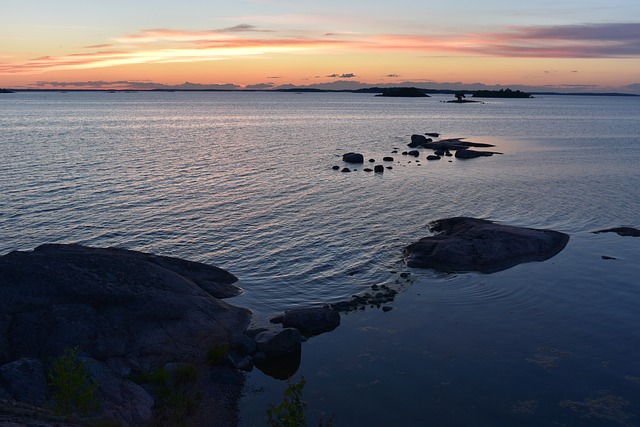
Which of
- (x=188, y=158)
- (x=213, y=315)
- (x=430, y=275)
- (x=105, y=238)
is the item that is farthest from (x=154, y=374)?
(x=188, y=158)

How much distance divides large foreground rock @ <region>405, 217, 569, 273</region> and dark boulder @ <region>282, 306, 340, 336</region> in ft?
34.4

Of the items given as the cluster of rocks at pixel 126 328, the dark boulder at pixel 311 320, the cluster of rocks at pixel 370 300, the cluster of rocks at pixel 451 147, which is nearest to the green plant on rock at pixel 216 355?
the cluster of rocks at pixel 126 328

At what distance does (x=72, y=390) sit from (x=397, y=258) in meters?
24.0

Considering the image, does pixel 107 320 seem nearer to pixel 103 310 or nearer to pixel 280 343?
pixel 103 310

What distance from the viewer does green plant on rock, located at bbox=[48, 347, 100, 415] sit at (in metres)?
16.7

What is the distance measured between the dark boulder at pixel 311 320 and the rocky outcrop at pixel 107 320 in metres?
2.20

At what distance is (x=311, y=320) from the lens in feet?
86.8

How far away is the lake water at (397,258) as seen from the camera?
2105 cm

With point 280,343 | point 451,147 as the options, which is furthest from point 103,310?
point 451,147

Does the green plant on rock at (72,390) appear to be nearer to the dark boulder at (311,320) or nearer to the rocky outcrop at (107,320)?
the rocky outcrop at (107,320)

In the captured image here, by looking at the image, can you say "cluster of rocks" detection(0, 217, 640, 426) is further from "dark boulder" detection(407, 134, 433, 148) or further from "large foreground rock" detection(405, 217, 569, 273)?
"dark boulder" detection(407, 134, 433, 148)

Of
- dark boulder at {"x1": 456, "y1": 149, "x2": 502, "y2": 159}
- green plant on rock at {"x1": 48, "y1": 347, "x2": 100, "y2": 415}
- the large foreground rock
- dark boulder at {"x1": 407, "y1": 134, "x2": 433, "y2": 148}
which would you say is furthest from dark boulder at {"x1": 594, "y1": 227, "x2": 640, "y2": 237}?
dark boulder at {"x1": 407, "y1": 134, "x2": 433, "y2": 148}

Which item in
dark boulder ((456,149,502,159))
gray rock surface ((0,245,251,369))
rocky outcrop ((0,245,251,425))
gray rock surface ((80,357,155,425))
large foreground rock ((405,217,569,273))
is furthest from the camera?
dark boulder ((456,149,502,159))

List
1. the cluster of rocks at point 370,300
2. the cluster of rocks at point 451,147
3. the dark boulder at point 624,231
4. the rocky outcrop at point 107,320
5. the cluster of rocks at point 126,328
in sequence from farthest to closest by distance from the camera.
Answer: the cluster of rocks at point 451,147 → the dark boulder at point 624,231 → the cluster of rocks at point 370,300 → the rocky outcrop at point 107,320 → the cluster of rocks at point 126,328
